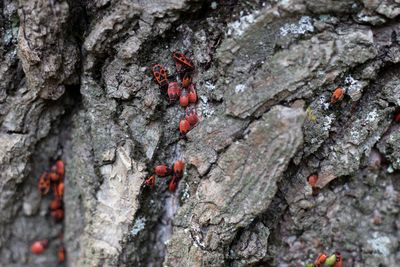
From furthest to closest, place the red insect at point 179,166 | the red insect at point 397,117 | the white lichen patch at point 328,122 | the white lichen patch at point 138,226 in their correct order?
the white lichen patch at point 138,226 < the red insect at point 179,166 < the red insect at point 397,117 < the white lichen patch at point 328,122

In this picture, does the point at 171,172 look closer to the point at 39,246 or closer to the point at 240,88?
the point at 240,88

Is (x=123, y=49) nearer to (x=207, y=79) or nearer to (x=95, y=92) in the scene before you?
(x=95, y=92)

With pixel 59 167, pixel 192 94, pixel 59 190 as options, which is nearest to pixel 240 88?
pixel 192 94

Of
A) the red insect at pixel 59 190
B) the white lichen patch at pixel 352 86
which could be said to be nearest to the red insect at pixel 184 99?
the white lichen patch at pixel 352 86

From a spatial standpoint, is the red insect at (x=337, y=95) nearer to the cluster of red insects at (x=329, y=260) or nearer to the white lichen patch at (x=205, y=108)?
the white lichen patch at (x=205, y=108)

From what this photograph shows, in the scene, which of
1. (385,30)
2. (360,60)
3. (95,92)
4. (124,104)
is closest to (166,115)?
(124,104)
